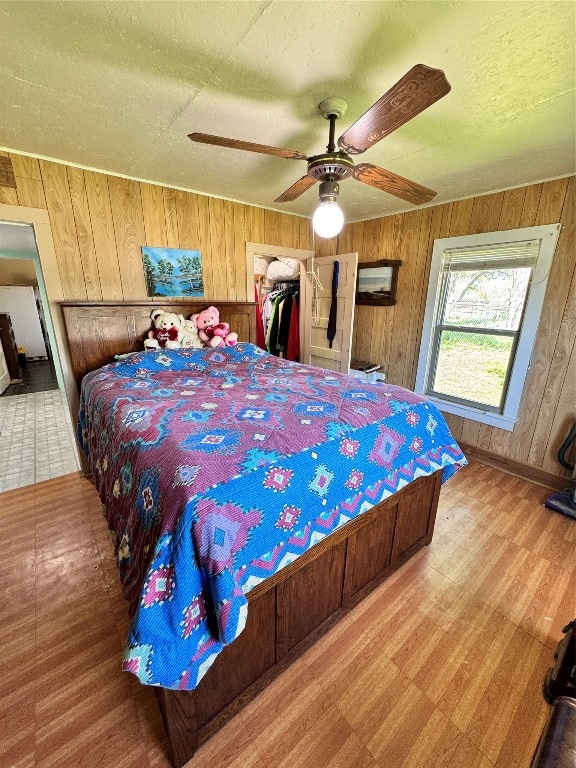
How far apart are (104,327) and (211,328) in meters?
0.88

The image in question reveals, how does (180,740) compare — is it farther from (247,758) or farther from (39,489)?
(39,489)

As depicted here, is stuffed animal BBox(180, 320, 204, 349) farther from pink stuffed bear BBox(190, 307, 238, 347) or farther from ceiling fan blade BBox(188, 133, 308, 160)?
ceiling fan blade BBox(188, 133, 308, 160)

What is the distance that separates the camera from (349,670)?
4.11ft

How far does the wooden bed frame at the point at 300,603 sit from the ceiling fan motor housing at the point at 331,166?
1.60 m

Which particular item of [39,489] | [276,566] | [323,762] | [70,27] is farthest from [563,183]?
[39,489]

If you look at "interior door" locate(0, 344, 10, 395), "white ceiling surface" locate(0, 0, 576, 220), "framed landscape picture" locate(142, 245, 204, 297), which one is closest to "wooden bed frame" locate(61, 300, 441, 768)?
"white ceiling surface" locate(0, 0, 576, 220)

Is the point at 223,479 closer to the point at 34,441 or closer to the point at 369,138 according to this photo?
the point at 369,138

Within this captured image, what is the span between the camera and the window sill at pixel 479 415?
8.82 feet

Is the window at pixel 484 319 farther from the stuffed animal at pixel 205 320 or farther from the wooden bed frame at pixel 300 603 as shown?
the stuffed animal at pixel 205 320

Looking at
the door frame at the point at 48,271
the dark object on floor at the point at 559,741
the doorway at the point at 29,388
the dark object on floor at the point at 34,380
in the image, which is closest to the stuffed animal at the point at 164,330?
the door frame at the point at 48,271

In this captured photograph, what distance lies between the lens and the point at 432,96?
3.32 feet

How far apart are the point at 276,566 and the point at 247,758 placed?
0.63m

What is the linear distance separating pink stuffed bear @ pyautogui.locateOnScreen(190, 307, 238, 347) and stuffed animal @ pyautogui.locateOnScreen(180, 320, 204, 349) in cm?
4

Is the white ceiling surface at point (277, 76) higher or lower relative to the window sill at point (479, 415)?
higher
